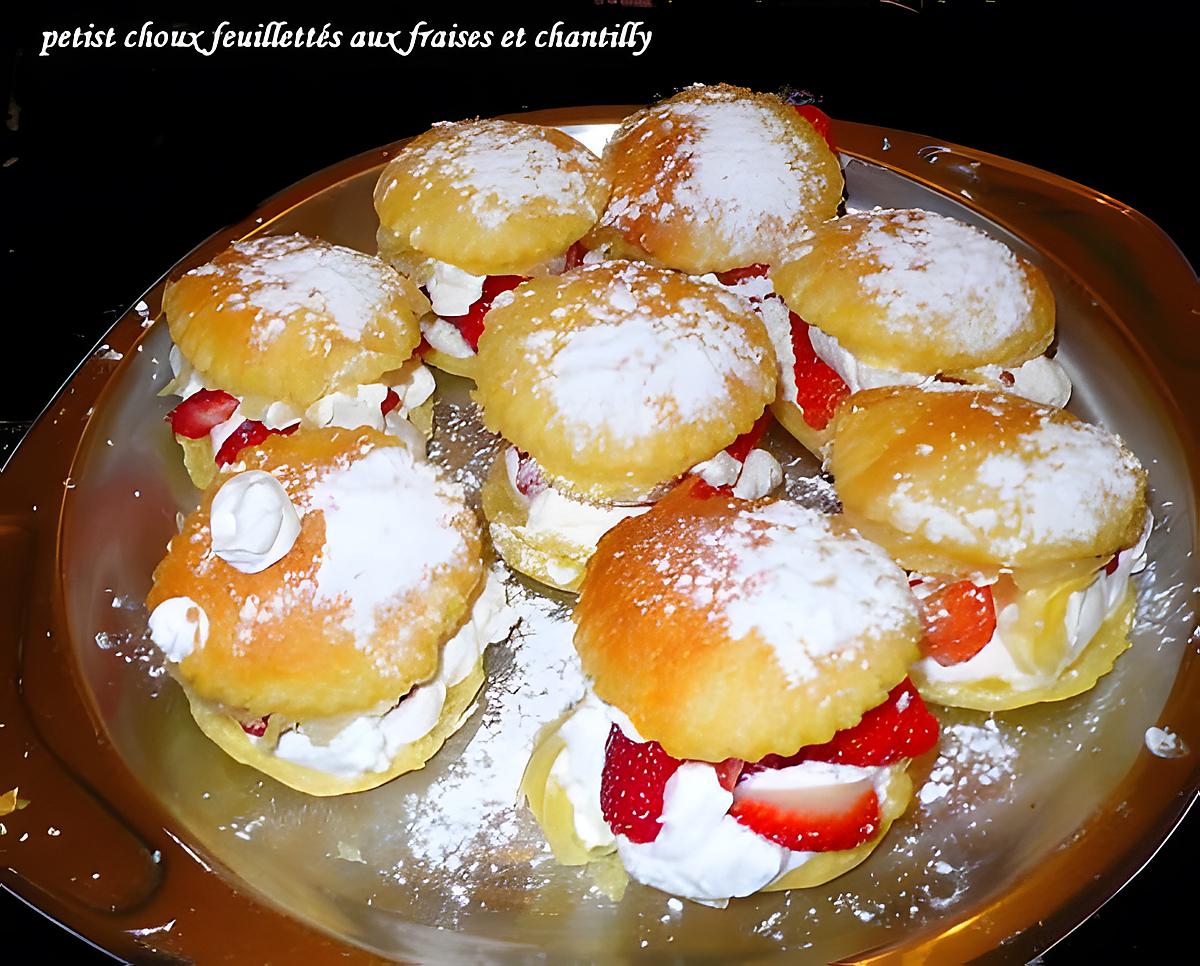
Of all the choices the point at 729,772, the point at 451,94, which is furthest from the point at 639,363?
the point at 451,94

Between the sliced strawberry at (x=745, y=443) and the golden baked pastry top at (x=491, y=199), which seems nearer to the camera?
the sliced strawberry at (x=745, y=443)

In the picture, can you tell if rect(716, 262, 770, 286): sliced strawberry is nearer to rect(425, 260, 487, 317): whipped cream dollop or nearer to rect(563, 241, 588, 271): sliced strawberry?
rect(563, 241, 588, 271): sliced strawberry

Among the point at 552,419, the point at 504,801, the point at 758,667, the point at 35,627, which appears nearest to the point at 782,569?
the point at 758,667

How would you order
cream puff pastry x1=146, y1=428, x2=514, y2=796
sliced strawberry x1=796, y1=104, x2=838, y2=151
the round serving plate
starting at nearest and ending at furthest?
the round serving plate
cream puff pastry x1=146, y1=428, x2=514, y2=796
sliced strawberry x1=796, y1=104, x2=838, y2=151

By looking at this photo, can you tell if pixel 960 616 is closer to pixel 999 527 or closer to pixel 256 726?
pixel 999 527

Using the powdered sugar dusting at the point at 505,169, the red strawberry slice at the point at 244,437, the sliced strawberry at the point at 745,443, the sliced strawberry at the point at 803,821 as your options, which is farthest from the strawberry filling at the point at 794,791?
the powdered sugar dusting at the point at 505,169

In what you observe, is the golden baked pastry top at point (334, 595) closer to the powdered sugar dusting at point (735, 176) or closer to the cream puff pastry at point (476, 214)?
the cream puff pastry at point (476, 214)

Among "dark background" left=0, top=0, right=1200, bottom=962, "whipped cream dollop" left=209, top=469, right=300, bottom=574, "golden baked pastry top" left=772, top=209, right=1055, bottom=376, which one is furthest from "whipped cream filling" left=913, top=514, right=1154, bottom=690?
"dark background" left=0, top=0, right=1200, bottom=962
